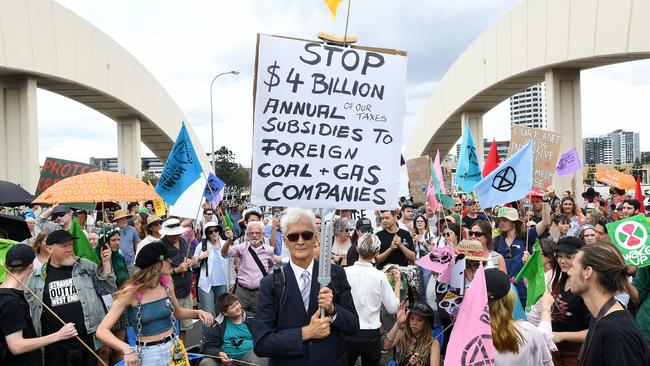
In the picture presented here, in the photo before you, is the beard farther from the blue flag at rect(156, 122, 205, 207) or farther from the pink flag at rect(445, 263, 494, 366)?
the pink flag at rect(445, 263, 494, 366)

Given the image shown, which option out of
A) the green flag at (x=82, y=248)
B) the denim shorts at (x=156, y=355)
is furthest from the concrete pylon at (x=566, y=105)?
the denim shorts at (x=156, y=355)

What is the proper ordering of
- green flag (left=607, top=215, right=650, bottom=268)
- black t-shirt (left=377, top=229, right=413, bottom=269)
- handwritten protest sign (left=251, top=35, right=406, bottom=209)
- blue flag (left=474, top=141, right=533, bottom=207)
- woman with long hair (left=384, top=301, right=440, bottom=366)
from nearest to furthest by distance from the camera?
handwritten protest sign (left=251, top=35, right=406, bottom=209), woman with long hair (left=384, top=301, right=440, bottom=366), green flag (left=607, top=215, right=650, bottom=268), blue flag (left=474, top=141, right=533, bottom=207), black t-shirt (left=377, top=229, right=413, bottom=269)

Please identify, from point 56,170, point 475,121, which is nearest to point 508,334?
point 56,170

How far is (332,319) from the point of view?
327 cm

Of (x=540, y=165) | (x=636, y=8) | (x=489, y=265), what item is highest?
(x=636, y=8)

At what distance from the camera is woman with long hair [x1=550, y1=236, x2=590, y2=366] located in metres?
4.48

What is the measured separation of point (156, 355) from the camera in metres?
4.27

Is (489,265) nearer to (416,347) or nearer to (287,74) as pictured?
(416,347)

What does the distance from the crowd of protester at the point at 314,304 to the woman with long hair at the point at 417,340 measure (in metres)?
0.01

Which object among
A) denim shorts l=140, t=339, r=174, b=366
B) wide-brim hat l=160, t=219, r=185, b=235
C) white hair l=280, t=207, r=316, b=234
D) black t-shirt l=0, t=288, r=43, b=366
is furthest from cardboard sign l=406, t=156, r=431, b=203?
black t-shirt l=0, t=288, r=43, b=366

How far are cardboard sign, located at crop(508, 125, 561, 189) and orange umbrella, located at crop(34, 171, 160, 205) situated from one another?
20.1 ft

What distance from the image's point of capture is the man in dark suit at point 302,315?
3.21 m

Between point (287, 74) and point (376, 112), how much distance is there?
0.64 meters

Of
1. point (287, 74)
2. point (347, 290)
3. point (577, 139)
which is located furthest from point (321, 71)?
point (577, 139)
